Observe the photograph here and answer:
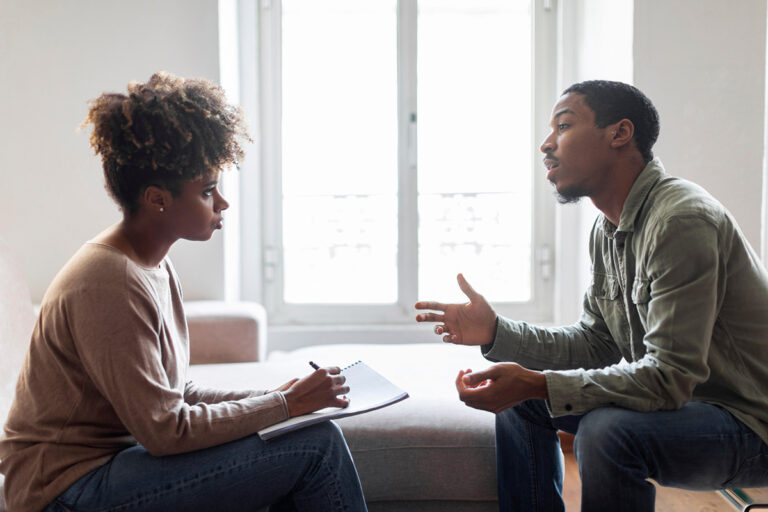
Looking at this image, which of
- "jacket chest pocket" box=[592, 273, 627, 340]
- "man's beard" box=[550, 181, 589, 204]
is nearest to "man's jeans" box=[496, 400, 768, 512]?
"jacket chest pocket" box=[592, 273, 627, 340]

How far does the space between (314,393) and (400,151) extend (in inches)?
75.6

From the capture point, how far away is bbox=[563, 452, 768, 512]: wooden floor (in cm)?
198

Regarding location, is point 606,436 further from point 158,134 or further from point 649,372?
point 158,134

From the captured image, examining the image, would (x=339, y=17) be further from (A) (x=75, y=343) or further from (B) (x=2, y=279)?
(A) (x=75, y=343)

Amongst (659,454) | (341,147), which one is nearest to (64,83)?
(341,147)

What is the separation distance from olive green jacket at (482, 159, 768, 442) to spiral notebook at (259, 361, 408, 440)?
0.32 m

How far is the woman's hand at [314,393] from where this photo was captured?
1.23m

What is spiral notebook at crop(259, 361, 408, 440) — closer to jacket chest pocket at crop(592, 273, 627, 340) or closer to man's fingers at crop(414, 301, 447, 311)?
man's fingers at crop(414, 301, 447, 311)

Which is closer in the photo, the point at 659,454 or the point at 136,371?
the point at 136,371

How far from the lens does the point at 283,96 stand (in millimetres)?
3035

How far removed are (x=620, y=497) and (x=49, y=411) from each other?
0.97 m

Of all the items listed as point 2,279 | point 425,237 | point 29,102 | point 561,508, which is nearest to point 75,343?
point 2,279

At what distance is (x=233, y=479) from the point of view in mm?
1125

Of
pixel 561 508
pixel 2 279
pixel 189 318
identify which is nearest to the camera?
pixel 561 508
